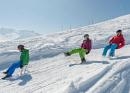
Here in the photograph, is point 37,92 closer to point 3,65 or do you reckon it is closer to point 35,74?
point 35,74

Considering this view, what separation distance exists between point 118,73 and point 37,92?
3.31 meters

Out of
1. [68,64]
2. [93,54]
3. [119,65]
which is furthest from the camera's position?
[93,54]

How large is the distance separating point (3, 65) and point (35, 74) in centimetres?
324

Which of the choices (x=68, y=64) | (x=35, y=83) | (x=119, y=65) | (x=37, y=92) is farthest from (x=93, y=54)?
(x=37, y=92)

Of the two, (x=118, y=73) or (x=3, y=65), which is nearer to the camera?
(x=118, y=73)

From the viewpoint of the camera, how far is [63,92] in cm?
1038

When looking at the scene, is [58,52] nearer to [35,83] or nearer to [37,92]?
[35,83]

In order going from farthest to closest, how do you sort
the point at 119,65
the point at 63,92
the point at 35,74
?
1. the point at 35,74
2. the point at 119,65
3. the point at 63,92

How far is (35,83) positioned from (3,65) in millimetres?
4734

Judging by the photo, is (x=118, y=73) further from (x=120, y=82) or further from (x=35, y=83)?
(x=35, y=83)

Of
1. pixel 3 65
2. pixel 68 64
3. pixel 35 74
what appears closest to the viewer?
pixel 35 74

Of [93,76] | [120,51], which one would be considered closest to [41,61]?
[120,51]

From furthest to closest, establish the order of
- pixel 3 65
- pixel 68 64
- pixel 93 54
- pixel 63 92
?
pixel 93 54 < pixel 3 65 < pixel 68 64 < pixel 63 92

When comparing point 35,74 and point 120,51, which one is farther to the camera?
point 120,51
